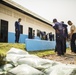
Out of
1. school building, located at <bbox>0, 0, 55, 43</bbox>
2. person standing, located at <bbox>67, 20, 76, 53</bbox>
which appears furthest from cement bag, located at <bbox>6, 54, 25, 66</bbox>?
school building, located at <bbox>0, 0, 55, 43</bbox>

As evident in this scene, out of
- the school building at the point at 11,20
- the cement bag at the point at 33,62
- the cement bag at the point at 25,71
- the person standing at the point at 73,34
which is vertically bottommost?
the cement bag at the point at 25,71

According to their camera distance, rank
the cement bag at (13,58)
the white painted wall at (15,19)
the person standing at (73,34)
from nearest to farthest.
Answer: the cement bag at (13,58) → the person standing at (73,34) → the white painted wall at (15,19)

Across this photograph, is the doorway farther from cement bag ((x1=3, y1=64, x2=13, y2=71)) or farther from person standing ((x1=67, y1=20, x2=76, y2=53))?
cement bag ((x1=3, y1=64, x2=13, y2=71))

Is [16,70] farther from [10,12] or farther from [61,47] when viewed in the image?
[10,12]

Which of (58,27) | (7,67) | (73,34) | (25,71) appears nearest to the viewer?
(25,71)

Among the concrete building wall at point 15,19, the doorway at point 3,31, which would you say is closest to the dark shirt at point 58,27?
the doorway at point 3,31

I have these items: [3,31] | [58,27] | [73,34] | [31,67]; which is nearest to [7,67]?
[31,67]

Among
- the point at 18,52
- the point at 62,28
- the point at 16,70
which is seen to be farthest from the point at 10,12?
the point at 16,70

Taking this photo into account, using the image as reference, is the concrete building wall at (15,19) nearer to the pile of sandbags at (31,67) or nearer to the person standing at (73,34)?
the person standing at (73,34)

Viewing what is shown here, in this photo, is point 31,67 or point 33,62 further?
point 33,62

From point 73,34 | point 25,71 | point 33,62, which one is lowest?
point 25,71

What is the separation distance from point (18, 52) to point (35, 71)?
1.40m

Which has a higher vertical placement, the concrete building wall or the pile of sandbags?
the concrete building wall

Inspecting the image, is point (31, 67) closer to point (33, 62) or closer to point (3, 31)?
point (33, 62)
